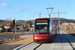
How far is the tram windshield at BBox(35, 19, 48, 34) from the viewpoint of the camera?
62.9 ft

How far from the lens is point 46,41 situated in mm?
19141

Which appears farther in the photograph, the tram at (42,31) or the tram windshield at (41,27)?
the tram windshield at (41,27)

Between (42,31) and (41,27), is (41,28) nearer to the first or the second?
(41,27)

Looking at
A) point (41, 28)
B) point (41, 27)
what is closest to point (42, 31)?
point (41, 28)

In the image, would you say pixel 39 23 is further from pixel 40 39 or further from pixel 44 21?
pixel 40 39

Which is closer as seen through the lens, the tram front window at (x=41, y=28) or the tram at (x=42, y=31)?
the tram at (x=42, y=31)

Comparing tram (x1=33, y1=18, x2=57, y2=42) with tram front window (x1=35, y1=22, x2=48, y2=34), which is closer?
tram (x1=33, y1=18, x2=57, y2=42)

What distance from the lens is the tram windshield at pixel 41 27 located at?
1917 centimetres

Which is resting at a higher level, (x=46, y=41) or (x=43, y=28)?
(x=43, y=28)

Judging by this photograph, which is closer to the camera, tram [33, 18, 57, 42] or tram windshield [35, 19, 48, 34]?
tram [33, 18, 57, 42]

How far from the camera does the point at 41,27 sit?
63.3 feet

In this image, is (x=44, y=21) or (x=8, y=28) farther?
(x=8, y=28)

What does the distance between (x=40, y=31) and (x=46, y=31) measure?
750mm

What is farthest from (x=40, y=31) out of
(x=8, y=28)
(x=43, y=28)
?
(x=8, y=28)
